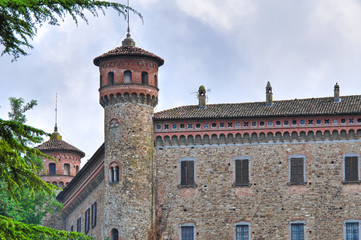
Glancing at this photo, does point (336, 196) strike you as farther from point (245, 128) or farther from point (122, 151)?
point (122, 151)

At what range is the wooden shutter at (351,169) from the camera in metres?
45.8

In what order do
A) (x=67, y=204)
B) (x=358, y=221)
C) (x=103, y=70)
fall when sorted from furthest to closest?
(x=67, y=204) → (x=103, y=70) → (x=358, y=221)

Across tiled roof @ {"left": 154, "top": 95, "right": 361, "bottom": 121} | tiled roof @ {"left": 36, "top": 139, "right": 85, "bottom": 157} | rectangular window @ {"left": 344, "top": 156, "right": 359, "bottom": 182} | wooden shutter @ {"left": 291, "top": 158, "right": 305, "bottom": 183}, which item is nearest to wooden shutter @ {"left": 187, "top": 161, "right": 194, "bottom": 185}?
tiled roof @ {"left": 154, "top": 95, "right": 361, "bottom": 121}

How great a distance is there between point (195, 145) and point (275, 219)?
224 inches

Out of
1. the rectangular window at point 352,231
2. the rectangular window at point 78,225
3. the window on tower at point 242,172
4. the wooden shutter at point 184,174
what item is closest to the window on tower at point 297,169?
the window on tower at point 242,172

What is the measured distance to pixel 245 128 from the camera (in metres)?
47.3

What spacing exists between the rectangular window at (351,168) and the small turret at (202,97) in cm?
830

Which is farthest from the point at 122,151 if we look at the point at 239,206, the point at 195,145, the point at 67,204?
the point at 67,204

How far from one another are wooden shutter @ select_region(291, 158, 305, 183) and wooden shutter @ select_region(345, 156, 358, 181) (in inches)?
86.9

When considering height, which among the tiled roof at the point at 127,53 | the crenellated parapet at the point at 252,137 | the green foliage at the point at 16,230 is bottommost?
the green foliage at the point at 16,230

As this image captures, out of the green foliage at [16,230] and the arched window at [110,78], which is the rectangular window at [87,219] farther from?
the green foliage at [16,230]

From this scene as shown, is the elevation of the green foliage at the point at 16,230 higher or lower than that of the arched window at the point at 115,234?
lower

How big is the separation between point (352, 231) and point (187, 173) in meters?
8.85

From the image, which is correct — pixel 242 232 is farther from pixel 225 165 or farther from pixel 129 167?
pixel 129 167
